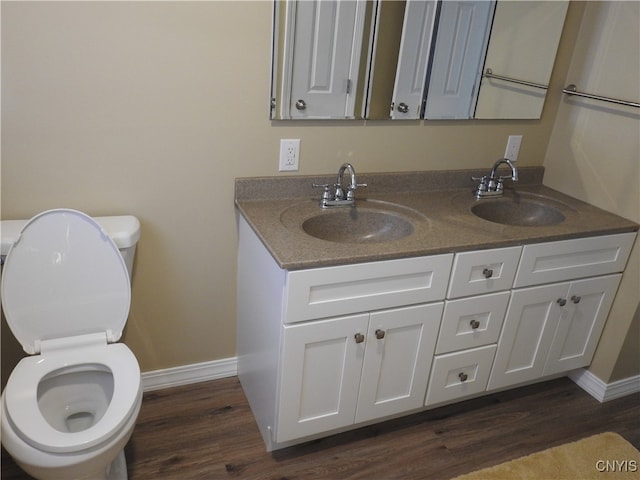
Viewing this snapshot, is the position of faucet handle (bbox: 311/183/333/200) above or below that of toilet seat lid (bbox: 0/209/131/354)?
above

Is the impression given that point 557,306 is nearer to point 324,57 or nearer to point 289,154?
point 289,154

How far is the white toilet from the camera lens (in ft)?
4.75

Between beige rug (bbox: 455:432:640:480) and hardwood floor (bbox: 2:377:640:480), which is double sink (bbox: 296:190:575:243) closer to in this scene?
hardwood floor (bbox: 2:377:640:480)

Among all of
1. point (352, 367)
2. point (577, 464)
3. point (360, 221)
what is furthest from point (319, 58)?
point (577, 464)

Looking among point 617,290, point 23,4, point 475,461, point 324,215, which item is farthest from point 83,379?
point 617,290

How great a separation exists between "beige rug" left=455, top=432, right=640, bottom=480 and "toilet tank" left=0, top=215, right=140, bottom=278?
4.50 feet

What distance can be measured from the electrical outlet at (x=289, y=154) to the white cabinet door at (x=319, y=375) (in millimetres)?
647

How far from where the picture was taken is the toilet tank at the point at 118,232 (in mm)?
1528

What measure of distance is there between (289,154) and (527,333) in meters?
1.16

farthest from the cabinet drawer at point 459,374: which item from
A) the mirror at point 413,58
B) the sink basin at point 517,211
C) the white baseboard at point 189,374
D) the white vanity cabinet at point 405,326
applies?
the mirror at point 413,58

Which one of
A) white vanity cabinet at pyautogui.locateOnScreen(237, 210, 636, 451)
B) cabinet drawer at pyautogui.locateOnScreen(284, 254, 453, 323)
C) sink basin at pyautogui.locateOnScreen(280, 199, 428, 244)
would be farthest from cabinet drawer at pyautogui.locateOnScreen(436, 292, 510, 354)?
sink basin at pyautogui.locateOnScreen(280, 199, 428, 244)

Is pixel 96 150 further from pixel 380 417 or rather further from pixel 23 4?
pixel 380 417

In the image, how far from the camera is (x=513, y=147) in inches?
91.2

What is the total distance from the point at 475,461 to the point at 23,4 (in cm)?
209
